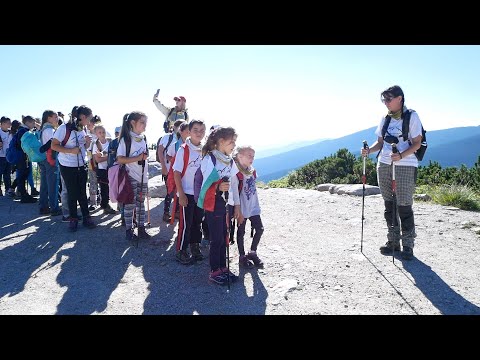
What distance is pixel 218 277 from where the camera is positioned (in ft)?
14.4

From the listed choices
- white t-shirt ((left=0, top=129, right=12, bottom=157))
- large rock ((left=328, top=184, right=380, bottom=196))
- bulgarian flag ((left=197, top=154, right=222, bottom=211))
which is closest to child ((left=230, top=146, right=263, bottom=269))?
bulgarian flag ((left=197, top=154, right=222, bottom=211))

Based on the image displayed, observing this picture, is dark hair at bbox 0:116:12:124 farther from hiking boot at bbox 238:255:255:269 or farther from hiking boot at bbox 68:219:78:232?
hiking boot at bbox 238:255:255:269

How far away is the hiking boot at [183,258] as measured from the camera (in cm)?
509

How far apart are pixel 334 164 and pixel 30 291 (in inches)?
560

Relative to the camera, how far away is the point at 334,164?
16.2m

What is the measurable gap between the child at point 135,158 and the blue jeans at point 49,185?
9.25 ft

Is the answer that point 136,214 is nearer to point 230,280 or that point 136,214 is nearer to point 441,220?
point 230,280

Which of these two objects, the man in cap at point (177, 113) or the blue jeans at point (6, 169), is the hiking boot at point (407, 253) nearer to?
the man in cap at point (177, 113)

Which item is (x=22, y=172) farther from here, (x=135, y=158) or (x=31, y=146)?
(x=135, y=158)

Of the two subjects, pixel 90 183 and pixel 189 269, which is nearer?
pixel 189 269

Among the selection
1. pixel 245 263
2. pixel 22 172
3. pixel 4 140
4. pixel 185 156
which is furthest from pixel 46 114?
pixel 245 263
